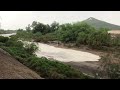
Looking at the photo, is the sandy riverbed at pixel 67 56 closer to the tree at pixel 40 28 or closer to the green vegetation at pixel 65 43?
the green vegetation at pixel 65 43

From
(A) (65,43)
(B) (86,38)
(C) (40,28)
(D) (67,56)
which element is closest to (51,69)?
(D) (67,56)

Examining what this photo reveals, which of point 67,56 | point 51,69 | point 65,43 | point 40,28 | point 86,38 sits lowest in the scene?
point 67,56

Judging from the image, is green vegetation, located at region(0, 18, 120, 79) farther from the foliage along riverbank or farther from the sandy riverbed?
the sandy riverbed

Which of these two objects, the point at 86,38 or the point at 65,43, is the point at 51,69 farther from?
the point at 65,43

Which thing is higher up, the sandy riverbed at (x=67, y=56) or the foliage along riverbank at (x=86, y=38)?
the foliage along riverbank at (x=86, y=38)

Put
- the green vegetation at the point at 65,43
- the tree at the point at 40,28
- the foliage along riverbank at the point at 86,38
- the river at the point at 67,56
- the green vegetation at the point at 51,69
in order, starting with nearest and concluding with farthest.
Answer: the green vegetation at the point at 51,69
the green vegetation at the point at 65,43
the river at the point at 67,56
the foliage along riverbank at the point at 86,38
the tree at the point at 40,28

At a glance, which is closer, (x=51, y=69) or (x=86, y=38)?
(x=51, y=69)

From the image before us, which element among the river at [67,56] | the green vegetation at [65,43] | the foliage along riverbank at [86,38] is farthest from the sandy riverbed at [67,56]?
the foliage along riverbank at [86,38]

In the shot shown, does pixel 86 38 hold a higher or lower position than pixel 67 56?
higher

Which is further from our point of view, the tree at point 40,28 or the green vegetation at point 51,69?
the tree at point 40,28

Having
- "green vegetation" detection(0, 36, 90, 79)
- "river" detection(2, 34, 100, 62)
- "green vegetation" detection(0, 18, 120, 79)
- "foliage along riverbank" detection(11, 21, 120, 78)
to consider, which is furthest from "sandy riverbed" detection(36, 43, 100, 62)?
"green vegetation" detection(0, 36, 90, 79)
